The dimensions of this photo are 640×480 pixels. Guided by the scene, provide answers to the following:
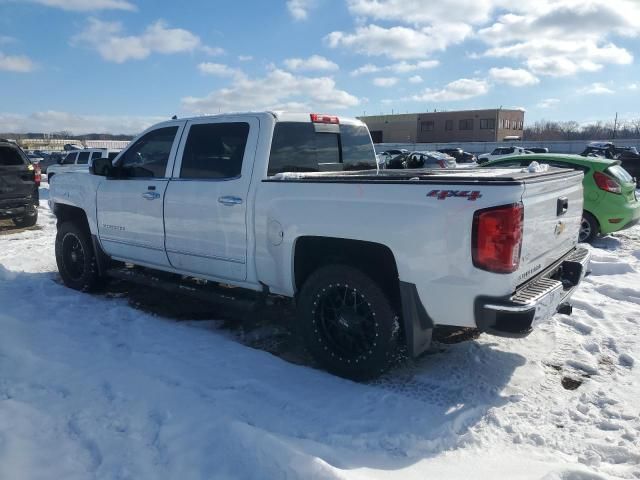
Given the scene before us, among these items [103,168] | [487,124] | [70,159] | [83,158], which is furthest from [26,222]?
[487,124]

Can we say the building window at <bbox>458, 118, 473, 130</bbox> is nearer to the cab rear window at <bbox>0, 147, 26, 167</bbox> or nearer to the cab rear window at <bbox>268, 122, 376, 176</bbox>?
the cab rear window at <bbox>0, 147, 26, 167</bbox>

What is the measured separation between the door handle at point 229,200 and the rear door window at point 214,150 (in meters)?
0.20

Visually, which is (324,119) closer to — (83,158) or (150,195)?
(150,195)

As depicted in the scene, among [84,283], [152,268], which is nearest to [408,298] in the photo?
[152,268]

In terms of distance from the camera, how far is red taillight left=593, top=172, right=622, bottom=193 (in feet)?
28.3

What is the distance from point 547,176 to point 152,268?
394cm

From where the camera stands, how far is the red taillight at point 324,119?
4922mm

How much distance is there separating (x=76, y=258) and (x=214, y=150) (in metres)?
2.79

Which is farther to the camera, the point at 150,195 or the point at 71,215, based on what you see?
the point at 71,215

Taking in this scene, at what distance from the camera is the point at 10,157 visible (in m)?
10.9

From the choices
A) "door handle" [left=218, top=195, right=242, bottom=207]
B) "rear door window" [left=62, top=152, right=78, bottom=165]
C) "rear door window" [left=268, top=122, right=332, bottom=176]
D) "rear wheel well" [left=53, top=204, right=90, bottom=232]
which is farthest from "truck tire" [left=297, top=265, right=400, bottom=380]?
"rear door window" [left=62, top=152, right=78, bottom=165]

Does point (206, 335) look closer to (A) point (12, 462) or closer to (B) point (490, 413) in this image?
(A) point (12, 462)

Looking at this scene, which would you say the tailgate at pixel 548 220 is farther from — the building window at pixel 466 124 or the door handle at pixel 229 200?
the building window at pixel 466 124

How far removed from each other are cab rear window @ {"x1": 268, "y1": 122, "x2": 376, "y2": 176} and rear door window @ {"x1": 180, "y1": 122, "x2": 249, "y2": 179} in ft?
1.03
